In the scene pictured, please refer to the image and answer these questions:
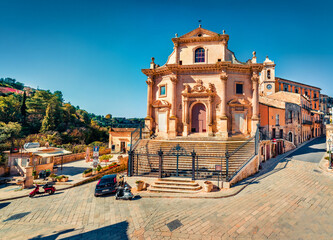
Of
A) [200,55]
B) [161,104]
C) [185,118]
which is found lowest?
[185,118]

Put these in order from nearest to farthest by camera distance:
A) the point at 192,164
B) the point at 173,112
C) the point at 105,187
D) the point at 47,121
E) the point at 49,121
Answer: the point at 105,187
the point at 192,164
the point at 173,112
the point at 47,121
the point at 49,121

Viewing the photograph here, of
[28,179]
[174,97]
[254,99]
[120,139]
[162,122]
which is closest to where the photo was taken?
[28,179]

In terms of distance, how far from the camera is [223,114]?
1862 centimetres

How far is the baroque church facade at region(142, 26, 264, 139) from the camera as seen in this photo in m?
19.0

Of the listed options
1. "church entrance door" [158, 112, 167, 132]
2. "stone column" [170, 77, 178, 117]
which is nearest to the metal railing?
"church entrance door" [158, 112, 167, 132]

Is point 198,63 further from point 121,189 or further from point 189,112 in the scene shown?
point 121,189

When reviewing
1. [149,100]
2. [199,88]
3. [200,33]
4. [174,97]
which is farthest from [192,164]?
[200,33]

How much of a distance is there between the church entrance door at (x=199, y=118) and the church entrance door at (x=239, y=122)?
13.0 ft

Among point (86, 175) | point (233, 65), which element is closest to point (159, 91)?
point (233, 65)

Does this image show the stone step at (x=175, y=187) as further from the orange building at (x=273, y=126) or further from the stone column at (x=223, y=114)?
the orange building at (x=273, y=126)

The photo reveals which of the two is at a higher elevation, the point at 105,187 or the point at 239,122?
the point at 239,122

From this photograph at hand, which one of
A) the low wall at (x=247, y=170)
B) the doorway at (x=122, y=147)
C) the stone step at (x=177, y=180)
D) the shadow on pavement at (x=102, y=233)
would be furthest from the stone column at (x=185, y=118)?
the shadow on pavement at (x=102, y=233)

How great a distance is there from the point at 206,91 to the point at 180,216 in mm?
15093

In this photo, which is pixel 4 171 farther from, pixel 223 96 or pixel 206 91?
pixel 223 96
